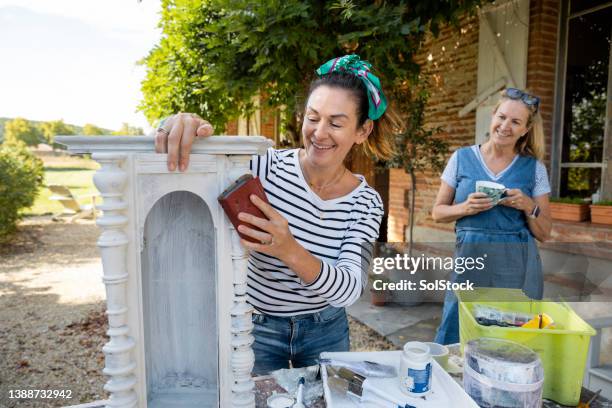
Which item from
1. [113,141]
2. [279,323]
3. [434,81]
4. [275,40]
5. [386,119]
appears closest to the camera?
[113,141]

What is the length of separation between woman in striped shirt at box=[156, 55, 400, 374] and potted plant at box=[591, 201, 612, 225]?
2805 mm

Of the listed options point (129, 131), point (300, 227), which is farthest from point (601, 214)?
point (129, 131)

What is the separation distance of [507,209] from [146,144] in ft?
6.39

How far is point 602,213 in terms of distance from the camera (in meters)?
3.47

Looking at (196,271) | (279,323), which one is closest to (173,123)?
(196,271)

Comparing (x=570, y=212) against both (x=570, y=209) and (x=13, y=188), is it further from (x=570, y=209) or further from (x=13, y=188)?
(x=13, y=188)

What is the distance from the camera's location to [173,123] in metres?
0.98

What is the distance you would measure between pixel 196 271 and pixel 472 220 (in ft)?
5.50

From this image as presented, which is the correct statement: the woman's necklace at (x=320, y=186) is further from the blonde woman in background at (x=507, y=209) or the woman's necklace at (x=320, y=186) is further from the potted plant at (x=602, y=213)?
the potted plant at (x=602, y=213)

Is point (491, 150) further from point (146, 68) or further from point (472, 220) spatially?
point (146, 68)

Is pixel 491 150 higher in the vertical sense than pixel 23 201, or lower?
higher

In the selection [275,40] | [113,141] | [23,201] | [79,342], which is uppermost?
[275,40]

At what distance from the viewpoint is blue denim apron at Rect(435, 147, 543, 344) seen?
7.35 feet

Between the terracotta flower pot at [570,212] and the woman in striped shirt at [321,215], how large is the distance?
285 cm
